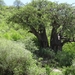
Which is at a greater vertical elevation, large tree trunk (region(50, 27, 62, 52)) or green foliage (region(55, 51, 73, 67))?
large tree trunk (region(50, 27, 62, 52))

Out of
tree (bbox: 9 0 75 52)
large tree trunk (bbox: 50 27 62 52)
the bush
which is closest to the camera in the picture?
the bush

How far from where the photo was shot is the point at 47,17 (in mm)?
20938

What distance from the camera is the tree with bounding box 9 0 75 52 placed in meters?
20.9

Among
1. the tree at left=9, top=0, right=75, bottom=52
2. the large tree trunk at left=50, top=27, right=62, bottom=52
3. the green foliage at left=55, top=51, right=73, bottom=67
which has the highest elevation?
the tree at left=9, top=0, right=75, bottom=52

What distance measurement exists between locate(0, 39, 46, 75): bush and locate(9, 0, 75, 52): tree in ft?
30.3

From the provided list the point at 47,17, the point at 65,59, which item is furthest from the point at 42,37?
the point at 65,59

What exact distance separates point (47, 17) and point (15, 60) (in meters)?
10.3

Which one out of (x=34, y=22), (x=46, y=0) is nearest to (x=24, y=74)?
(x=34, y=22)

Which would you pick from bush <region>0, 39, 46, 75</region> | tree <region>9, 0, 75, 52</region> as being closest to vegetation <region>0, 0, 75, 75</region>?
tree <region>9, 0, 75, 52</region>

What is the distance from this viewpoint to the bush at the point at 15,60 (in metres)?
11.4

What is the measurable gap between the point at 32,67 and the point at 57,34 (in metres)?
11.6

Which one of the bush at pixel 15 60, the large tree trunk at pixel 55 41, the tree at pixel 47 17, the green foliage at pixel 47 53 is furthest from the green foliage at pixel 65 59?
the bush at pixel 15 60

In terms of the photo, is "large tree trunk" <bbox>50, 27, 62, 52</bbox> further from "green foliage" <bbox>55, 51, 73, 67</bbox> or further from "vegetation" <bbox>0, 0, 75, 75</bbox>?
"green foliage" <bbox>55, 51, 73, 67</bbox>

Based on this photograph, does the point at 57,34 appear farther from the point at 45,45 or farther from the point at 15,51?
the point at 15,51
